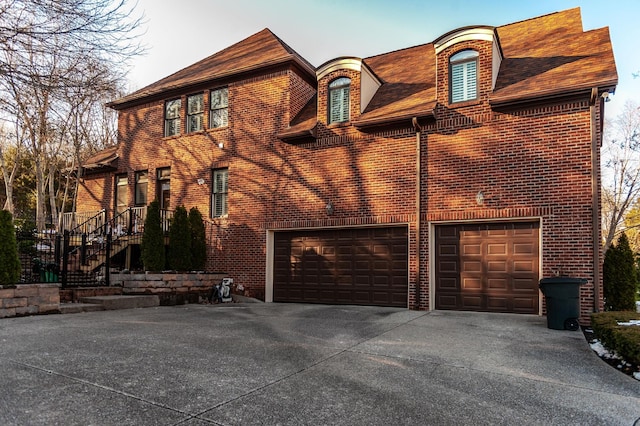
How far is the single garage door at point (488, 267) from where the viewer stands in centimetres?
900

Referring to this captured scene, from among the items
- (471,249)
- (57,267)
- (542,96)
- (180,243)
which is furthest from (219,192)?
(542,96)

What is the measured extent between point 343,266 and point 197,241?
4.55 meters

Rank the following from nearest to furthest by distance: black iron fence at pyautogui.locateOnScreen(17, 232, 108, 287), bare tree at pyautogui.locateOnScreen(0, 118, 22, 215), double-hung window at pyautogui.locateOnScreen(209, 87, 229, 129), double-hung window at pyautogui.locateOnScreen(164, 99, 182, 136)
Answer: black iron fence at pyautogui.locateOnScreen(17, 232, 108, 287)
double-hung window at pyautogui.locateOnScreen(209, 87, 229, 129)
double-hung window at pyautogui.locateOnScreen(164, 99, 182, 136)
bare tree at pyautogui.locateOnScreen(0, 118, 22, 215)

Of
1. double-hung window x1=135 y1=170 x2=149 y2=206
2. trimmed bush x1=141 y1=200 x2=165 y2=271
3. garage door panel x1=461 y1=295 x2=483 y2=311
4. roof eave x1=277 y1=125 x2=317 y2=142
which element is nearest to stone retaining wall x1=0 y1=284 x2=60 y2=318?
trimmed bush x1=141 y1=200 x2=165 y2=271

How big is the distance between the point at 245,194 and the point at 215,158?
1.76 m

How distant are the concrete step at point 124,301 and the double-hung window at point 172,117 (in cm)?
639

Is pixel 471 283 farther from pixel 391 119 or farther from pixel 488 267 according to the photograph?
pixel 391 119

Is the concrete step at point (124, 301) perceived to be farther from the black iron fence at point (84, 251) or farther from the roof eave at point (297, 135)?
the roof eave at point (297, 135)

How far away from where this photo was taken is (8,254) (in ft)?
25.9

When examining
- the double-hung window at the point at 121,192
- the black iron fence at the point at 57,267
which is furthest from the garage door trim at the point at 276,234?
the double-hung window at the point at 121,192

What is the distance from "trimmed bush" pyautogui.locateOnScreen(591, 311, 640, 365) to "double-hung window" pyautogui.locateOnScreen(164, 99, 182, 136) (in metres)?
12.9

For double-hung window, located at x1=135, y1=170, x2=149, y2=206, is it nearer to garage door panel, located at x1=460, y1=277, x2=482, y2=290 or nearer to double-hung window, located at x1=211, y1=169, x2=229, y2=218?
double-hung window, located at x1=211, y1=169, x2=229, y2=218

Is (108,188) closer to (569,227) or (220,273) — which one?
(220,273)

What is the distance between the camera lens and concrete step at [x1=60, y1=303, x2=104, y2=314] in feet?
27.8
